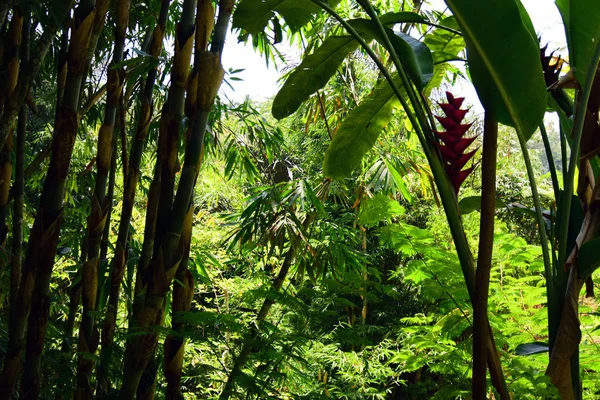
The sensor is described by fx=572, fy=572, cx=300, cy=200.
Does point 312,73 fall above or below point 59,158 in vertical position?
above

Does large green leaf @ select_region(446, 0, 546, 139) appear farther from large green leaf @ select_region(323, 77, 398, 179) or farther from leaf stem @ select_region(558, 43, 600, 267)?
large green leaf @ select_region(323, 77, 398, 179)

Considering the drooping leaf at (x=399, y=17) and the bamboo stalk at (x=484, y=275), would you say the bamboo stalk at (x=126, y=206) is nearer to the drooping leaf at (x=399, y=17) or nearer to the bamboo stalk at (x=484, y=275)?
Result: the drooping leaf at (x=399, y=17)

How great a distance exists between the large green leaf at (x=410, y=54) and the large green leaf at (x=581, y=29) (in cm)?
24

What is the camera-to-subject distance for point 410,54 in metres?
0.92

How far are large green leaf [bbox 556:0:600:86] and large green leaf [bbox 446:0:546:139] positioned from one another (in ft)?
0.44

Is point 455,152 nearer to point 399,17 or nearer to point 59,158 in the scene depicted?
point 399,17

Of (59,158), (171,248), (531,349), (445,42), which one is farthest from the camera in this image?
(445,42)

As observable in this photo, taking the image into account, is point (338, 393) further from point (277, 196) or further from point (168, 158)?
point (168, 158)

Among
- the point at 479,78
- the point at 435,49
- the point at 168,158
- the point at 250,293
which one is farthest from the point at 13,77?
the point at 435,49

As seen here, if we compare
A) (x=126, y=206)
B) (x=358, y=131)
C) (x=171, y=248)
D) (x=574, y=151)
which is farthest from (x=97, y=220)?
(x=574, y=151)

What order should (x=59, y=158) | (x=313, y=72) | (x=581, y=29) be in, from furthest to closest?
(x=313, y=72) < (x=581, y=29) < (x=59, y=158)

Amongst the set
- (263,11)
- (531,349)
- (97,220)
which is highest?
(263,11)

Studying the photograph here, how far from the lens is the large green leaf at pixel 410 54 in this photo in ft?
3.02

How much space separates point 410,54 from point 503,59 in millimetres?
146
